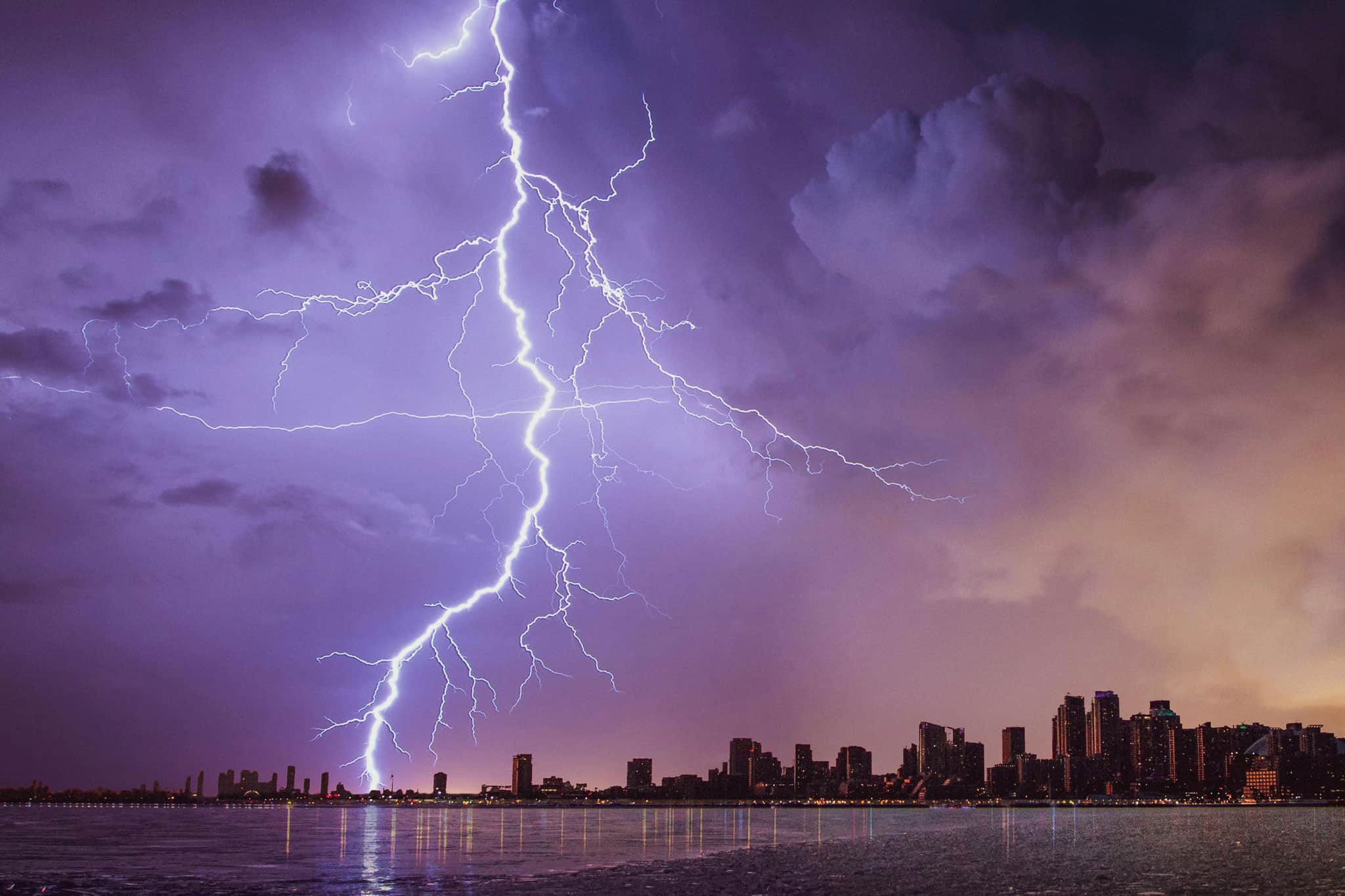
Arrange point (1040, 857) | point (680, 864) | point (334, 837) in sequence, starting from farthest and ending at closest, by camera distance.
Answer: point (334, 837) → point (1040, 857) → point (680, 864)

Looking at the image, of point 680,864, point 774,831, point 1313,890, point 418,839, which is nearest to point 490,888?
point 680,864

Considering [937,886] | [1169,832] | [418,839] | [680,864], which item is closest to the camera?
[937,886]

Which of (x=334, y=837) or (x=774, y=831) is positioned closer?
(x=334, y=837)

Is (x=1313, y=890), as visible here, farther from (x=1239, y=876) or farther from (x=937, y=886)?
(x=937, y=886)

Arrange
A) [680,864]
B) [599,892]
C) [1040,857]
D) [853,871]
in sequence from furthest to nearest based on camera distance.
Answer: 1. [1040,857]
2. [680,864]
3. [853,871]
4. [599,892]

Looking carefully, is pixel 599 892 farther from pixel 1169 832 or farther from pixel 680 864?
pixel 1169 832

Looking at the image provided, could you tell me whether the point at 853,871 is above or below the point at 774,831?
above

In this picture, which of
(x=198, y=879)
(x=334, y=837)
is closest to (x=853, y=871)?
(x=198, y=879)

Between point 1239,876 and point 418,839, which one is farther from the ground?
point 1239,876

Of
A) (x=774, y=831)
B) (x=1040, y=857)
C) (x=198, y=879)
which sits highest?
(x=198, y=879)
